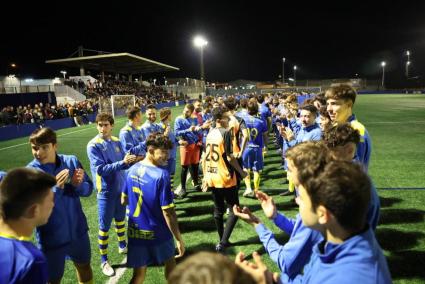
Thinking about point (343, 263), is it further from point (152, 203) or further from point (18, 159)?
point (18, 159)

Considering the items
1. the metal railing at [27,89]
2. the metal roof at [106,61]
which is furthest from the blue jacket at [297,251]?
the metal roof at [106,61]

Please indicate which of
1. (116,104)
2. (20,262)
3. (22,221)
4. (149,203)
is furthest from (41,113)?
(20,262)

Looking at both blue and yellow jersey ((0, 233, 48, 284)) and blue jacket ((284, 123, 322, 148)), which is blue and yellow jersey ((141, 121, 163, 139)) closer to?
blue jacket ((284, 123, 322, 148))

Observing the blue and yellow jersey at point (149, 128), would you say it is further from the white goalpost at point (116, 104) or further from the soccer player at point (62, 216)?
the white goalpost at point (116, 104)

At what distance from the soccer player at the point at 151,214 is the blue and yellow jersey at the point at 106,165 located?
1031mm

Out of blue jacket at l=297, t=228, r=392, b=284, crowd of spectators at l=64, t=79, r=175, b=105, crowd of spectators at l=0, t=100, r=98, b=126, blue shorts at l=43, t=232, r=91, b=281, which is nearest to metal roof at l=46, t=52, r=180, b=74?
crowd of spectators at l=64, t=79, r=175, b=105

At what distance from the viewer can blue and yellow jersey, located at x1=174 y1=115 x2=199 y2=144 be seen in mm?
8281

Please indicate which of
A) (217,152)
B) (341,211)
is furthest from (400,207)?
(341,211)

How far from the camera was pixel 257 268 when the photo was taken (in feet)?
4.72

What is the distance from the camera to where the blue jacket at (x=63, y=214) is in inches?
127

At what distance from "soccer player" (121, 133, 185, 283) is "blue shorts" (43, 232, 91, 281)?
487 mm

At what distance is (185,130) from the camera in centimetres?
830

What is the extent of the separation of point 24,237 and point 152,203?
162 centimetres

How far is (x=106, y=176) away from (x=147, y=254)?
1.75 meters
